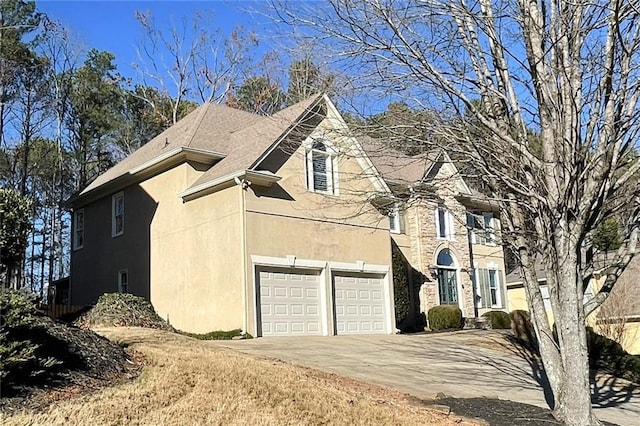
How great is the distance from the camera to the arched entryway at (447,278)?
2619cm

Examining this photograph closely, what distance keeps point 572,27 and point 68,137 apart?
3283 centimetres

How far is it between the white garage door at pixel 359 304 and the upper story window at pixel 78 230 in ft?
35.9

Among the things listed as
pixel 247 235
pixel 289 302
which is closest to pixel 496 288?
pixel 289 302

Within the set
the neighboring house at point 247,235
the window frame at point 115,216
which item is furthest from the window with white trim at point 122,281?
the window frame at point 115,216

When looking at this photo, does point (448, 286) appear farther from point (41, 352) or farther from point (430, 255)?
point (41, 352)

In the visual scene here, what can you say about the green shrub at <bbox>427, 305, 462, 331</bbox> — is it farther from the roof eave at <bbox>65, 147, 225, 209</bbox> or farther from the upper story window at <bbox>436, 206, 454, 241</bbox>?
the roof eave at <bbox>65, 147, 225, 209</bbox>

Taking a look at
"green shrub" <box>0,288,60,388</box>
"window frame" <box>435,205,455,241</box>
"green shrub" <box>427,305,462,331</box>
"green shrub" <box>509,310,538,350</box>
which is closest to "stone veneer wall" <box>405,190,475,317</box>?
"window frame" <box>435,205,455,241</box>

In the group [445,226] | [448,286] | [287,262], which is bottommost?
[448,286]

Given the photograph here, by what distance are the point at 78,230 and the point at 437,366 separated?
16.6 metres

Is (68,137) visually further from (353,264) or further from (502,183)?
(502,183)

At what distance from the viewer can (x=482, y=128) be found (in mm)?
9938

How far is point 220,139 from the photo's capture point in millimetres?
21469

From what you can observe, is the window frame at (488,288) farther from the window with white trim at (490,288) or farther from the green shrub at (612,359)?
the green shrub at (612,359)

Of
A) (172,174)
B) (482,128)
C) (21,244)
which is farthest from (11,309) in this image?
(172,174)
